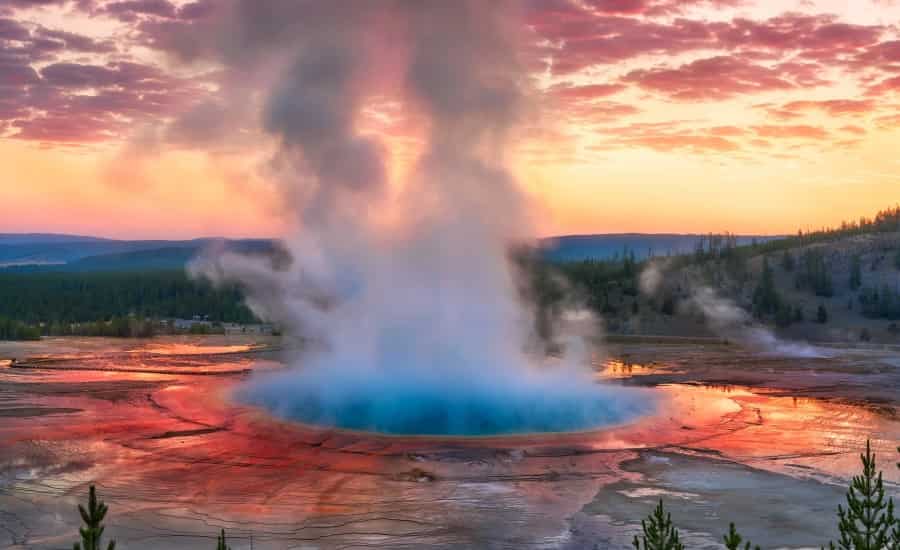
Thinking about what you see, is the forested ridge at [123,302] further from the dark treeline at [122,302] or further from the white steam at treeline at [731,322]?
the white steam at treeline at [731,322]

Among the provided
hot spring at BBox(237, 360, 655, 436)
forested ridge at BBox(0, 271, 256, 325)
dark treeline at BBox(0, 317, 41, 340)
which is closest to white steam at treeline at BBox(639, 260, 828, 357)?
hot spring at BBox(237, 360, 655, 436)

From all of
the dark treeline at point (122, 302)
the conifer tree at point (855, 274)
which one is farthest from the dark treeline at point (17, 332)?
the conifer tree at point (855, 274)

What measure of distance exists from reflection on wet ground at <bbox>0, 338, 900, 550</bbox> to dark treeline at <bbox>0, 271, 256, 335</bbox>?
2762 cm

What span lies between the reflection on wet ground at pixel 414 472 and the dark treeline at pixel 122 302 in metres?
27.6

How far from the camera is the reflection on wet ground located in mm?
9898

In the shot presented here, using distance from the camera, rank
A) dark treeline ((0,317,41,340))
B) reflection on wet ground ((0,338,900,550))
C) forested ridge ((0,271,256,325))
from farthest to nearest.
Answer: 1. forested ridge ((0,271,256,325))
2. dark treeline ((0,317,41,340))
3. reflection on wet ground ((0,338,900,550))

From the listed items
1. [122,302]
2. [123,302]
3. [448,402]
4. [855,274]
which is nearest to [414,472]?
[448,402]

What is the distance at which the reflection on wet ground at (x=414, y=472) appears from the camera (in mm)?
9898

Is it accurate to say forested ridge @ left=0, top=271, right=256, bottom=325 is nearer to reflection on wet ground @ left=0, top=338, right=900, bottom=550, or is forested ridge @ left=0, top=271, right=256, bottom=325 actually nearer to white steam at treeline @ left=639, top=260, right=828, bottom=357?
white steam at treeline @ left=639, top=260, right=828, bottom=357

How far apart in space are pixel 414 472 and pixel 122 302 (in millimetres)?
52355

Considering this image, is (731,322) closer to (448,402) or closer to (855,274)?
(855,274)

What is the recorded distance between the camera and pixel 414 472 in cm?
1267

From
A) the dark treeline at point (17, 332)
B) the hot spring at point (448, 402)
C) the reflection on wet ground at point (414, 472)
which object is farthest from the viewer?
the dark treeline at point (17, 332)

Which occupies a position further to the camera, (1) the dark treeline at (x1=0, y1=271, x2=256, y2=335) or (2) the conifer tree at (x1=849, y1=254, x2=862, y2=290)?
(1) the dark treeline at (x1=0, y1=271, x2=256, y2=335)
